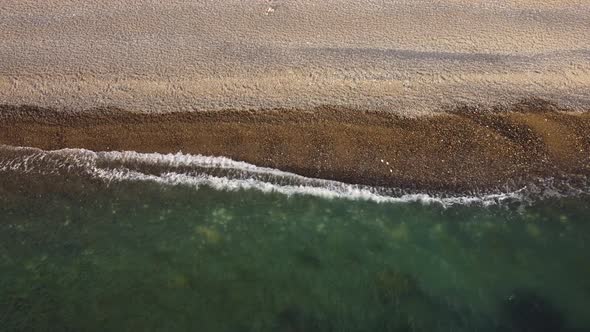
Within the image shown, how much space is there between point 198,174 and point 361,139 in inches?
167

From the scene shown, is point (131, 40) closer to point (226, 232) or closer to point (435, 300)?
point (226, 232)

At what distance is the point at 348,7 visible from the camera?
1680 cm

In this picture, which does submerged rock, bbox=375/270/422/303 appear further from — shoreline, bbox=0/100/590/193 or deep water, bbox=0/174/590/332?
shoreline, bbox=0/100/590/193

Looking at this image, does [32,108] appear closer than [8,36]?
Yes

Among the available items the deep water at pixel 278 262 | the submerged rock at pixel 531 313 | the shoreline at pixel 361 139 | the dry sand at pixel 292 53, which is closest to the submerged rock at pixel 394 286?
the deep water at pixel 278 262

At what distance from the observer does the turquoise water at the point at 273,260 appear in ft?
35.7

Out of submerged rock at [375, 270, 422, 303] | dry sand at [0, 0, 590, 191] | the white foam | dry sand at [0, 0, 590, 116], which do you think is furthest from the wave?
submerged rock at [375, 270, 422, 303]

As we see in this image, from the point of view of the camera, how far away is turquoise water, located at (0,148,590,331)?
10.9 meters

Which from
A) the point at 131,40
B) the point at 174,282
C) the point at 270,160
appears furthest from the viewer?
the point at 131,40

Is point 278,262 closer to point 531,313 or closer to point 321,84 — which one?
point 321,84

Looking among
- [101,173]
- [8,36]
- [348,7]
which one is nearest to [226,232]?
[101,173]

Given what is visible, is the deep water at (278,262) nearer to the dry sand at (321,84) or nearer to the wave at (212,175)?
the wave at (212,175)

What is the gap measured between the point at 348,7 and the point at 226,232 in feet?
28.2

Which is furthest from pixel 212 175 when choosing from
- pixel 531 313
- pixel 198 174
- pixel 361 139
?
pixel 531 313
